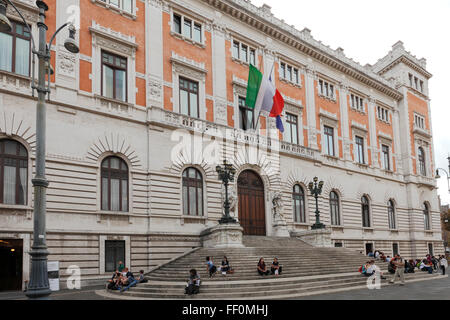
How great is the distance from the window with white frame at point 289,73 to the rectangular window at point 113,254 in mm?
19028

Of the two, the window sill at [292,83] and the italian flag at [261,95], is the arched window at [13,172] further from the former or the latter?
the window sill at [292,83]

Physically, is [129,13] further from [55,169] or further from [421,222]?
[421,222]

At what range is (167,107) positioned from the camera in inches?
1006

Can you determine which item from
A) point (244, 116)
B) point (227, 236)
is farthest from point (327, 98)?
point (227, 236)

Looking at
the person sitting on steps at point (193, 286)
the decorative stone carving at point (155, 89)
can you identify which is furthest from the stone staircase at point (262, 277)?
the decorative stone carving at point (155, 89)

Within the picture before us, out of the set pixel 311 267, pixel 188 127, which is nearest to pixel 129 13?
pixel 188 127

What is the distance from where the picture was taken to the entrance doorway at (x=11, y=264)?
728 inches

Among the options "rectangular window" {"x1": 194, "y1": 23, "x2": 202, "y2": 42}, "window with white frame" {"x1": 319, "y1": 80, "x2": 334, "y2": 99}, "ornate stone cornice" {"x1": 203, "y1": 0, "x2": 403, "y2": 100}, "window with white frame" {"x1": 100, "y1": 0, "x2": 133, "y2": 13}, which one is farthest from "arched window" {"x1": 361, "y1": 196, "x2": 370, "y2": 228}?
"window with white frame" {"x1": 100, "y1": 0, "x2": 133, "y2": 13}

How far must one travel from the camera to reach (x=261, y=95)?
27.4 meters

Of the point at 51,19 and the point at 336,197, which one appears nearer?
the point at 51,19

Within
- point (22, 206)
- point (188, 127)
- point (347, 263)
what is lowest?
point (347, 263)

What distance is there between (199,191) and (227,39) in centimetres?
1172

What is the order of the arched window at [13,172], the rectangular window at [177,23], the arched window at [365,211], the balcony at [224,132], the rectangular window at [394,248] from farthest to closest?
the rectangular window at [394,248]
the arched window at [365,211]
the rectangular window at [177,23]
the balcony at [224,132]
the arched window at [13,172]

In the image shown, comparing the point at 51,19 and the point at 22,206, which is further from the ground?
the point at 51,19
